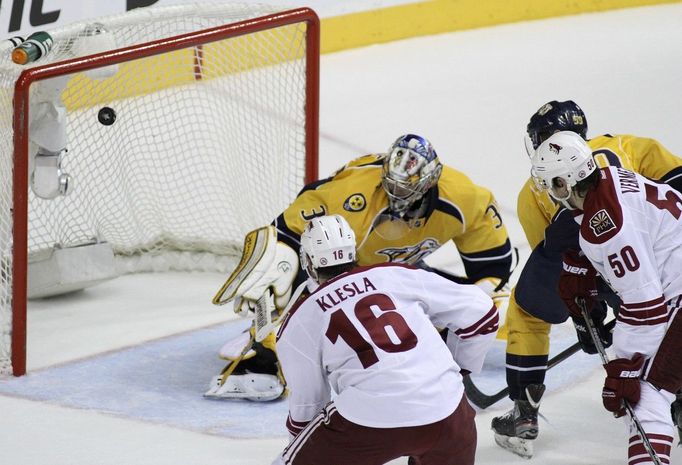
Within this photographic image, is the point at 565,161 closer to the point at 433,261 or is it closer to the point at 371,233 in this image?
the point at 371,233

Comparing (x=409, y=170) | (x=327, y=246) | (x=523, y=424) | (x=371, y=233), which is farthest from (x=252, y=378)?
(x=327, y=246)

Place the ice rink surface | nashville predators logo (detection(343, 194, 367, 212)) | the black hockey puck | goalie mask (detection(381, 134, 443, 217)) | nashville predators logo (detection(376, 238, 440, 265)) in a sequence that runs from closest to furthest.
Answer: the ice rink surface
goalie mask (detection(381, 134, 443, 217))
nashville predators logo (detection(343, 194, 367, 212))
nashville predators logo (detection(376, 238, 440, 265))
the black hockey puck

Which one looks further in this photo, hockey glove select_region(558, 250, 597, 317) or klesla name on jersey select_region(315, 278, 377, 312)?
hockey glove select_region(558, 250, 597, 317)

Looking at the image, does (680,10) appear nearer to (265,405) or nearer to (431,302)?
(265,405)

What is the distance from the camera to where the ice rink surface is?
3.84 m

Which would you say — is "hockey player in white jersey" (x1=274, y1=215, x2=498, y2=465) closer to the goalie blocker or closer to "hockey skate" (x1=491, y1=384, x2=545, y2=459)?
"hockey skate" (x1=491, y1=384, x2=545, y2=459)

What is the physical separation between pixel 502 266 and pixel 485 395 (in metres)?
0.47

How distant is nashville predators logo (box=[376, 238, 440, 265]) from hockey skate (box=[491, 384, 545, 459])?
0.76 metres

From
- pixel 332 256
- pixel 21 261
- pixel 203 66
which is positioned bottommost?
pixel 21 261

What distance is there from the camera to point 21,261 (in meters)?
4.31

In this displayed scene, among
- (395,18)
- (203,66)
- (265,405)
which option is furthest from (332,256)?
(395,18)

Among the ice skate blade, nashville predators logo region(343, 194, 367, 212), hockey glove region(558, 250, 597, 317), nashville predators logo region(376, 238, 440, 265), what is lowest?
the ice skate blade

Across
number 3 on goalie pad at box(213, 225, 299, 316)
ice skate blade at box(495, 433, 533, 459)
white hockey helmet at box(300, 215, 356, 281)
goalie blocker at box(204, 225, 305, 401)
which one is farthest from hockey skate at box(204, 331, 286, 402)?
white hockey helmet at box(300, 215, 356, 281)

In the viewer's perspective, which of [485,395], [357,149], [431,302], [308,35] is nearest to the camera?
[431,302]
